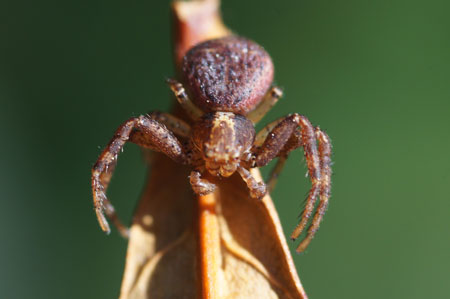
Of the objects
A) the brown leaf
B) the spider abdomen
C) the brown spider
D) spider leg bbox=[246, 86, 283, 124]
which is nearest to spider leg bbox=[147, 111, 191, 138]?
the brown spider

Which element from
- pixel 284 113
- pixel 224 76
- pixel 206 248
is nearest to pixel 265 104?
pixel 224 76

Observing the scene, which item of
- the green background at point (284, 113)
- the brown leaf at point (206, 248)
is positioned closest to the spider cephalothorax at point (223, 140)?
the brown leaf at point (206, 248)

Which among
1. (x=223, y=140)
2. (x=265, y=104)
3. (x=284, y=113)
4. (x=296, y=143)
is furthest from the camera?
(x=284, y=113)

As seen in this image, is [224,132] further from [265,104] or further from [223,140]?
[265,104]

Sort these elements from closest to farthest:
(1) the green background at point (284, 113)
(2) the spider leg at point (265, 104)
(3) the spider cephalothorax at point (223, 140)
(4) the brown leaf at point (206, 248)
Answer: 1. (4) the brown leaf at point (206, 248)
2. (3) the spider cephalothorax at point (223, 140)
3. (2) the spider leg at point (265, 104)
4. (1) the green background at point (284, 113)

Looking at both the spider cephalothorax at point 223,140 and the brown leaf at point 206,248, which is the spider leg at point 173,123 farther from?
the brown leaf at point 206,248
